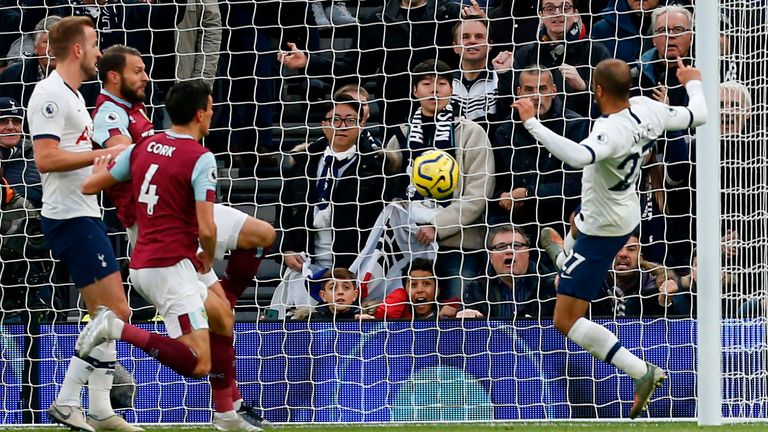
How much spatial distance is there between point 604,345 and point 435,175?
5.67 feet

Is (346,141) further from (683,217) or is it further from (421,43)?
(683,217)

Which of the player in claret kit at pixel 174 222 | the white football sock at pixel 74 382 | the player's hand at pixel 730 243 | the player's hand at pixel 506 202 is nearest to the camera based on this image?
the player in claret kit at pixel 174 222

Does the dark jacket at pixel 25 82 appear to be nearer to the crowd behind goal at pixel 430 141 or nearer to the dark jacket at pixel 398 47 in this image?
the crowd behind goal at pixel 430 141

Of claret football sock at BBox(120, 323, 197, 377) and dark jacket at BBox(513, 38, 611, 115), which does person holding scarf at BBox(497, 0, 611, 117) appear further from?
claret football sock at BBox(120, 323, 197, 377)

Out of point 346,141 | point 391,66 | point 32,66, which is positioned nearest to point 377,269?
point 346,141

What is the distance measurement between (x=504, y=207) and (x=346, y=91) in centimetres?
147

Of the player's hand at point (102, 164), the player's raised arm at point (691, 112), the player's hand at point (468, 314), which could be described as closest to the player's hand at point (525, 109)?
the player's raised arm at point (691, 112)

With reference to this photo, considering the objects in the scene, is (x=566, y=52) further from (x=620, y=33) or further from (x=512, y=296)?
(x=512, y=296)

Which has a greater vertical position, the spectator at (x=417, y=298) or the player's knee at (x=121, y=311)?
the spectator at (x=417, y=298)

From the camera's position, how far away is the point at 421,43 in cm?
975

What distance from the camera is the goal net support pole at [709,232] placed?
7.28 m

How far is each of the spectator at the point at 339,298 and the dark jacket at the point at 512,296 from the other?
0.78 m

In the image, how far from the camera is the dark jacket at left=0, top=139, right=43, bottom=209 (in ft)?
30.7

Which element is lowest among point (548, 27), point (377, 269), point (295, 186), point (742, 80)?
point (377, 269)
